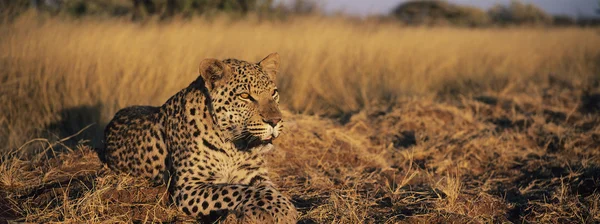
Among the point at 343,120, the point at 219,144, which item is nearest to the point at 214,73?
the point at 219,144

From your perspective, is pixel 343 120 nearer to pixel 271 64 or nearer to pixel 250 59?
pixel 250 59

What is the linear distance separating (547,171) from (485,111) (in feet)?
9.05

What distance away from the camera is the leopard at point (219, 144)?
4027mm

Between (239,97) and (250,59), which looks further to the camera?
(250,59)

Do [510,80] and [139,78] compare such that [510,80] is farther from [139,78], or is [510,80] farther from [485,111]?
[139,78]

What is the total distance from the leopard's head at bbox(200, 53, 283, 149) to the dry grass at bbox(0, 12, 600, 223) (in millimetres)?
688

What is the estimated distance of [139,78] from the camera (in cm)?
806

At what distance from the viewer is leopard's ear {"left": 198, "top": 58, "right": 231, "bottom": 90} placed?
4.19 m

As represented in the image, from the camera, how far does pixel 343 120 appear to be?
8.16m

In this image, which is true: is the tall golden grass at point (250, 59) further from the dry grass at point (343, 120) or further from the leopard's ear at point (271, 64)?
the leopard's ear at point (271, 64)

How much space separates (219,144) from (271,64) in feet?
2.47

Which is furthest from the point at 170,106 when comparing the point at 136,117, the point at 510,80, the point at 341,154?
the point at 510,80

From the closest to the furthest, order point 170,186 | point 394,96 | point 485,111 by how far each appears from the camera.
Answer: point 170,186
point 485,111
point 394,96

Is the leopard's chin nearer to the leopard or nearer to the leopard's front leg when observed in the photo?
the leopard
